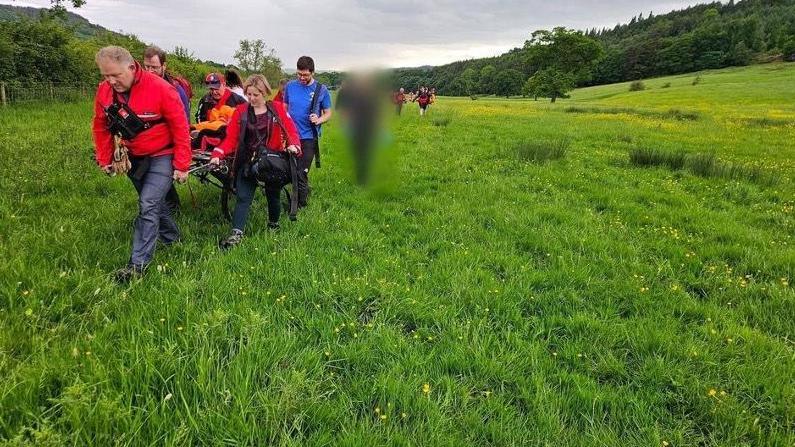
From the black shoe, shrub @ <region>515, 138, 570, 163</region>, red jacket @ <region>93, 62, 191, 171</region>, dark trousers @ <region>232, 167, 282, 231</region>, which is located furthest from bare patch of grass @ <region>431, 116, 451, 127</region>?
red jacket @ <region>93, 62, 191, 171</region>

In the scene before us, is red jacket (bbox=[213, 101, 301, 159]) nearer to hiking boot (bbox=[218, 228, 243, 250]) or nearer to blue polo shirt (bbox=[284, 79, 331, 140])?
hiking boot (bbox=[218, 228, 243, 250])

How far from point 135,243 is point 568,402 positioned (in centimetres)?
409

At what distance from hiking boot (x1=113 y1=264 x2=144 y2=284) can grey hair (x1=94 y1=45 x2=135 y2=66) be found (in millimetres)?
1852

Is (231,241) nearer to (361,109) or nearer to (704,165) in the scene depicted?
(361,109)

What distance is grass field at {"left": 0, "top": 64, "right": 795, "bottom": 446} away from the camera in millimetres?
2566

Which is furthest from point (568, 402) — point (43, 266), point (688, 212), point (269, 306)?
point (688, 212)

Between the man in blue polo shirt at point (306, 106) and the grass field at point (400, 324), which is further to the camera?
the man in blue polo shirt at point (306, 106)

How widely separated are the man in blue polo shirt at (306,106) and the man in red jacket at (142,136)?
238 centimetres

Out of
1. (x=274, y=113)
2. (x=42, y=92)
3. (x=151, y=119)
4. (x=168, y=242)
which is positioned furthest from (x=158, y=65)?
(x=42, y=92)

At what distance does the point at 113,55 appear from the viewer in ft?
12.5

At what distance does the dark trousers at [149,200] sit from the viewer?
4.29 m

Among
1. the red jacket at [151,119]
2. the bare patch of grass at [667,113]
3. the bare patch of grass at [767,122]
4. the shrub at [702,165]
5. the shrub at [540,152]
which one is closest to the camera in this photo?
the red jacket at [151,119]

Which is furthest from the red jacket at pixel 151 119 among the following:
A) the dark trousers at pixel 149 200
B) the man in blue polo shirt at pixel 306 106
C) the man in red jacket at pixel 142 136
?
the man in blue polo shirt at pixel 306 106

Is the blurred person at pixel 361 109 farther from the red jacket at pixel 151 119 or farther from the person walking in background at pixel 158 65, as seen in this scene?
the red jacket at pixel 151 119
